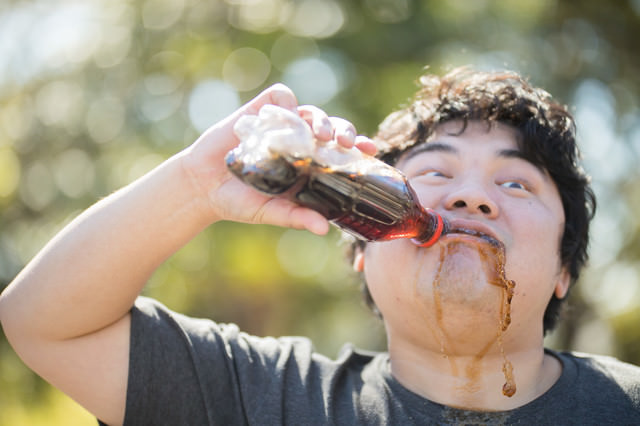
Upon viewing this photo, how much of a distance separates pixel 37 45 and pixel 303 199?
698 cm

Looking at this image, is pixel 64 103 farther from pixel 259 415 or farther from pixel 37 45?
pixel 259 415

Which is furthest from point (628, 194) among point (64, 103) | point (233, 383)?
point (64, 103)

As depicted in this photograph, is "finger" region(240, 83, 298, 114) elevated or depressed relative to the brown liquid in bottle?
elevated

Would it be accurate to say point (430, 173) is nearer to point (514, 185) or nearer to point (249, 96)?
point (514, 185)

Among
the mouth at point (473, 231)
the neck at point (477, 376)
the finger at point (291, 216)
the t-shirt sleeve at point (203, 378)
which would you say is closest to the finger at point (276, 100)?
the finger at point (291, 216)

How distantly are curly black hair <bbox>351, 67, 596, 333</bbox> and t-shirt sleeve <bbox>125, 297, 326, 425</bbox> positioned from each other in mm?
625

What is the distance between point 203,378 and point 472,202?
955mm

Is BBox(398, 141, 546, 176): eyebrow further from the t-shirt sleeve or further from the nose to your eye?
the t-shirt sleeve

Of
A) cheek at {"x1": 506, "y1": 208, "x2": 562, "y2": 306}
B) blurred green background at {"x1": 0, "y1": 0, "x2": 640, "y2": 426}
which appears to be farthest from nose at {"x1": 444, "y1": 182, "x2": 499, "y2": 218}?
blurred green background at {"x1": 0, "y1": 0, "x2": 640, "y2": 426}

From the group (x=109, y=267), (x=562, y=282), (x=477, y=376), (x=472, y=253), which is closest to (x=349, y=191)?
(x=472, y=253)

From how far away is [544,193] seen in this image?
1.83 metres

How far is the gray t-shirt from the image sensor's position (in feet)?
5.22

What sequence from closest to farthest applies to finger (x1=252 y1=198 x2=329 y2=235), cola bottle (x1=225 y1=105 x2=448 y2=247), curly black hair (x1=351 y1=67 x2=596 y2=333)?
1. cola bottle (x1=225 y1=105 x2=448 y2=247)
2. finger (x1=252 y1=198 x2=329 y2=235)
3. curly black hair (x1=351 y1=67 x2=596 y2=333)

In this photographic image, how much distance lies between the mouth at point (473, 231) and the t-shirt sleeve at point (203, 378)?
65 cm
